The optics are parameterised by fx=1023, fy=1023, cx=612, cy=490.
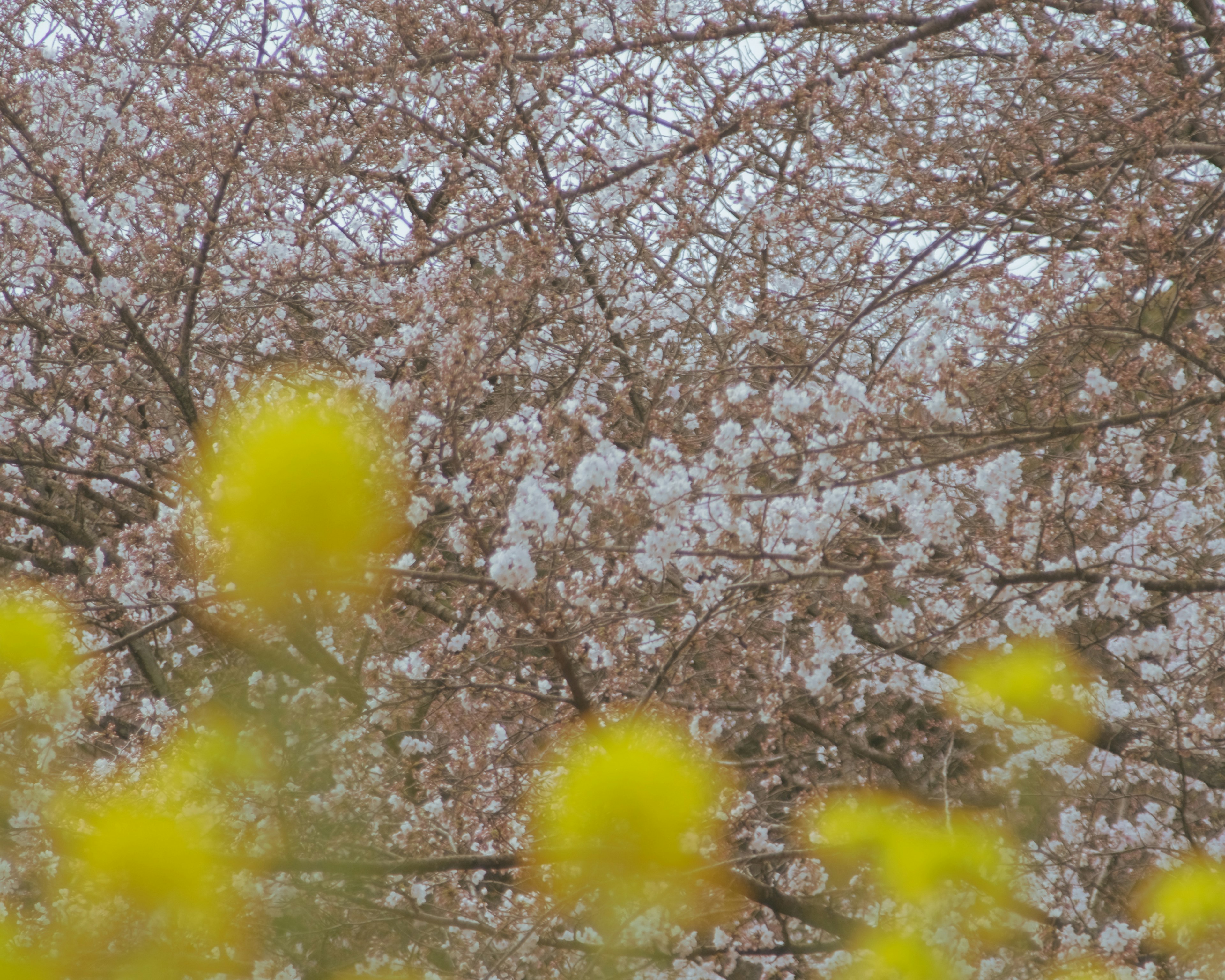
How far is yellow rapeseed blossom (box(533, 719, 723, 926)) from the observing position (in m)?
1.83

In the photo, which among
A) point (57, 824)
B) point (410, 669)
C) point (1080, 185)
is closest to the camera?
point (57, 824)

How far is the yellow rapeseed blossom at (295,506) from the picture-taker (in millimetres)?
1179

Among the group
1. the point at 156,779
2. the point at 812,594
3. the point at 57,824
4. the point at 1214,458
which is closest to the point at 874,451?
the point at 812,594

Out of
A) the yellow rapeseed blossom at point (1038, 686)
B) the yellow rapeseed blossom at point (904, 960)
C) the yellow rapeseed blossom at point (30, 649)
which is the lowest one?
the yellow rapeseed blossom at point (904, 960)

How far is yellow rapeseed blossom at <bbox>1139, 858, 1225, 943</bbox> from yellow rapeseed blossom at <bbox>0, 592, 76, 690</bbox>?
4.01 m

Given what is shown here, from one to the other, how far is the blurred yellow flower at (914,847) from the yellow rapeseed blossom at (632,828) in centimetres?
65

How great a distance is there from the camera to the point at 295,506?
1.18m

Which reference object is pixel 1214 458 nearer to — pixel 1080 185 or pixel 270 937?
pixel 1080 185

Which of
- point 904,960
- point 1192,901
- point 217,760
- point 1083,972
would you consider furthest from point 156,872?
point 1192,901

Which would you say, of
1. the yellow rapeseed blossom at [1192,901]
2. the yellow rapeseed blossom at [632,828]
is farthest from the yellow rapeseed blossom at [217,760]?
the yellow rapeseed blossom at [1192,901]

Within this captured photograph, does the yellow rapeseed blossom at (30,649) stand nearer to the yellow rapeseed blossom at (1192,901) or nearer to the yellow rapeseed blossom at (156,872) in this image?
the yellow rapeseed blossom at (156,872)

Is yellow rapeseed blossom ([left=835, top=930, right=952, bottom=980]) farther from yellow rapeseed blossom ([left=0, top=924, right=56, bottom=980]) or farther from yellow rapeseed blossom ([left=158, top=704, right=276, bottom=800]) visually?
yellow rapeseed blossom ([left=0, top=924, right=56, bottom=980])

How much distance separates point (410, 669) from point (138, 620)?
6.20 feet

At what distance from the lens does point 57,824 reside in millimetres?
1838
